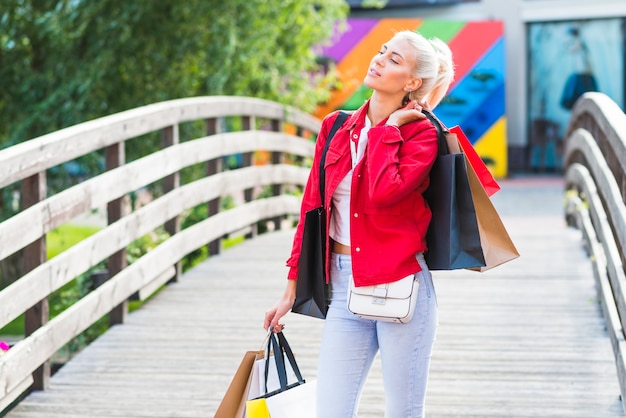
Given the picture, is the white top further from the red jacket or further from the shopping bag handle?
the shopping bag handle

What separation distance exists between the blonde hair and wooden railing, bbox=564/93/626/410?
136cm

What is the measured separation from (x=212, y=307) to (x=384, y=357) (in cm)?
332

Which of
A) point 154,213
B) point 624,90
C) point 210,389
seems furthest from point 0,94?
point 624,90

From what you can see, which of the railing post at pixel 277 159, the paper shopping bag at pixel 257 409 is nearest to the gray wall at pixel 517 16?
the railing post at pixel 277 159

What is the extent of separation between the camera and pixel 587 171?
802 centimetres

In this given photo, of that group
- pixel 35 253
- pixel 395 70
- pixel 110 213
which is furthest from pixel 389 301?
pixel 110 213

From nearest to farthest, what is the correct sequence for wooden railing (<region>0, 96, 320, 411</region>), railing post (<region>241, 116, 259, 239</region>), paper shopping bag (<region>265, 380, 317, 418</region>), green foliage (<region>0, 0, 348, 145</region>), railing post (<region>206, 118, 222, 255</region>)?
paper shopping bag (<region>265, 380, 317, 418</region>)
wooden railing (<region>0, 96, 320, 411</region>)
railing post (<region>206, 118, 222, 255</region>)
railing post (<region>241, 116, 259, 239</region>)
green foliage (<region>0, 0, 348, 145</region>)

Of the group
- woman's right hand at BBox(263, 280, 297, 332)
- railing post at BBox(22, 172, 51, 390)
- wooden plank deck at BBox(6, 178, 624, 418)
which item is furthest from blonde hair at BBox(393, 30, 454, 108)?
Answer: railing post at BBox(22, 172, 51, 390)

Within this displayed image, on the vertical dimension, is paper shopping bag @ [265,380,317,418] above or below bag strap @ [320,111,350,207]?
below

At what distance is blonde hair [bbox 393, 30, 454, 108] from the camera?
308 cm

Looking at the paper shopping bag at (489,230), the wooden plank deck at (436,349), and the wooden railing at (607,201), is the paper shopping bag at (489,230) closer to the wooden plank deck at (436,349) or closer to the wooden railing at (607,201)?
the wooden railing at (607,201)

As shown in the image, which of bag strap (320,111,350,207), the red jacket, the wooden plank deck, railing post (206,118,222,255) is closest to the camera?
the red jacket

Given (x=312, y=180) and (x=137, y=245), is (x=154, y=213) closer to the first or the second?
(x=137, y=245)

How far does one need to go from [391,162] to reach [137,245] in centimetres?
506
